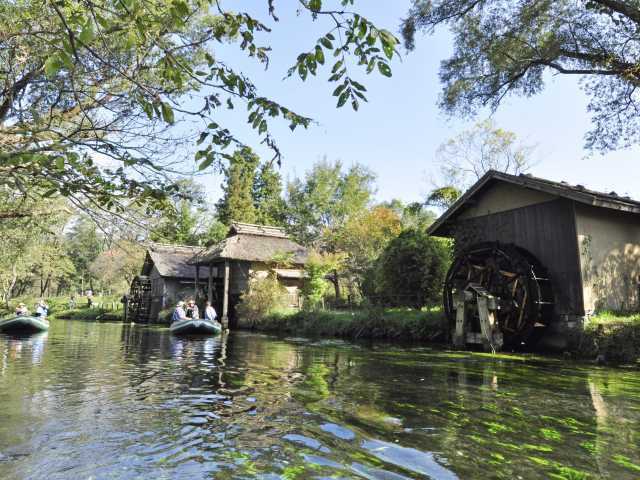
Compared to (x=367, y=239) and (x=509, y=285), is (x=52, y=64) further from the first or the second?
(x=367, y=239)

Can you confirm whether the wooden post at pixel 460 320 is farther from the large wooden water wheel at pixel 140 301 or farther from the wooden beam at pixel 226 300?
the large wooden water wheel at pixel 140 301

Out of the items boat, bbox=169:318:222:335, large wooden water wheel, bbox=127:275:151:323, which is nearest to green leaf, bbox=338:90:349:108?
boat, bbox=169:318:222:335

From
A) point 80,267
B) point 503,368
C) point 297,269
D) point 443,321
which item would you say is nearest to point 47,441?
point 503,368

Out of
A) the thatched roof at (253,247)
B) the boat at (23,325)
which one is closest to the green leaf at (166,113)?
the boat at (23,325)

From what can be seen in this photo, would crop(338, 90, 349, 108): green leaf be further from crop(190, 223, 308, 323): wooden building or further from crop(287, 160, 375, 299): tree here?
crop(287, 160, 375, 299): tree

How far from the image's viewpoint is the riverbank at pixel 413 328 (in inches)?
425

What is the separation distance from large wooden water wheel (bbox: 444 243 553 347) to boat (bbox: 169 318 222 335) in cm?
988

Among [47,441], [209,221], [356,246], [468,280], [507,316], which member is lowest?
[47,441]

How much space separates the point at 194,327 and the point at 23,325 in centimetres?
867

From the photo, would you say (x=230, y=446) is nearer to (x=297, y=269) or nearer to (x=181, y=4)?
(x=181, y=4)

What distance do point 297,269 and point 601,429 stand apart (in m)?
25.6

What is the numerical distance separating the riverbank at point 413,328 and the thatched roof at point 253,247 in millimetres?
4181

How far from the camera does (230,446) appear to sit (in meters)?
4.27

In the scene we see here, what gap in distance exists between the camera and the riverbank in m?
10.8
